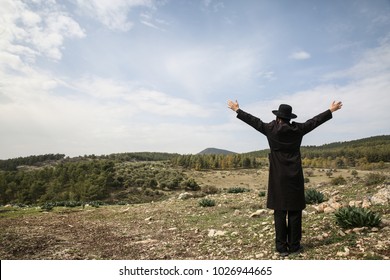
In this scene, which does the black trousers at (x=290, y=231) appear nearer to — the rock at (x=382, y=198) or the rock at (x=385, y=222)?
the rock at (x=385, y=222)

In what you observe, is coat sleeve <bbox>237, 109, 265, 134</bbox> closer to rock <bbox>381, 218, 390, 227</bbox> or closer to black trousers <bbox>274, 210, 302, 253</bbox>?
black trousers <bbox>274, 210, 302, 253</bbox>

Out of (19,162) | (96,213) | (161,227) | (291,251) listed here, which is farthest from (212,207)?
(19,162)

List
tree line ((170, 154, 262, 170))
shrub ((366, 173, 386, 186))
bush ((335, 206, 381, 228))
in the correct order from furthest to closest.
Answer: tree line ((170, 154, 262, 170)) → shrub ((366, 173, 386, 186)) → bush ((335, 206, 381, 228))

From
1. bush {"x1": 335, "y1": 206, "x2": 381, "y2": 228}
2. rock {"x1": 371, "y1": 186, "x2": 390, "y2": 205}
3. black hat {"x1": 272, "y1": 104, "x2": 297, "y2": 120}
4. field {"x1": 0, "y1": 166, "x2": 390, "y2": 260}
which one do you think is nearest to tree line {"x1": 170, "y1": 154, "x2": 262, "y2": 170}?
field {"x1": 0, "y1": 166, "x2": 390, "y2": 260}

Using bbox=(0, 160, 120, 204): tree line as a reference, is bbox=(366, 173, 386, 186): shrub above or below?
above

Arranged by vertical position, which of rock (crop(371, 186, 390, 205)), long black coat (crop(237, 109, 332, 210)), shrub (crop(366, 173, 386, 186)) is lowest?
rock (crop(371, 186, 390, 205))

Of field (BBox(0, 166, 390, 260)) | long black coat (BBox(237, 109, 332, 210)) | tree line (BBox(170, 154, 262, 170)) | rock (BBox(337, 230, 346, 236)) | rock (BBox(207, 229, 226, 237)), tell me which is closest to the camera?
long black coat (BBox(237, 109, 332, 210))

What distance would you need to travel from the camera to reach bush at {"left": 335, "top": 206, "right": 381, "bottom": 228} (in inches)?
221

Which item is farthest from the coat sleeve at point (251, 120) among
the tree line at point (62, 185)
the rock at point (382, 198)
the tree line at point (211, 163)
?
the tree line at point (211, 163)

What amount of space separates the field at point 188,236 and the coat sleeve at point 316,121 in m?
2.01

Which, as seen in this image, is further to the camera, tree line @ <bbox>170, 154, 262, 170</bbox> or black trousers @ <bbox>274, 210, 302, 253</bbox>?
tree line @ <bbox>170, 154, 262, 170</bbox>

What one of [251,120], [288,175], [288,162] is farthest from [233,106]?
[288,175]

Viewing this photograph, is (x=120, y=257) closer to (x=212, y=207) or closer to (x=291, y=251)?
(x=291, y=251)

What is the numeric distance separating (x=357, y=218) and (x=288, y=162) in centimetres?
207
